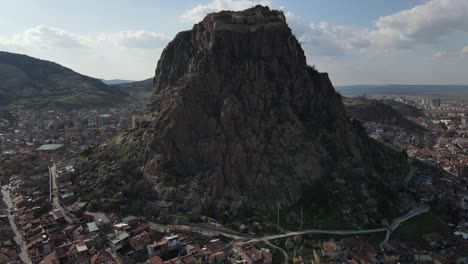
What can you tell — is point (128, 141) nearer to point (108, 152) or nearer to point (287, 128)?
point (108, 152)

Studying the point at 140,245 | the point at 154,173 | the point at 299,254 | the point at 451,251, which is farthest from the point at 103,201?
the point at 451,251

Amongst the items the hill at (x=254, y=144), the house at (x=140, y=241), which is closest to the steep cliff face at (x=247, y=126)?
the hill at (x=254, y=144)

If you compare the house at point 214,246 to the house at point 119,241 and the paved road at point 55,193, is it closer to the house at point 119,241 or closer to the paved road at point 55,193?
the house at point 119,241

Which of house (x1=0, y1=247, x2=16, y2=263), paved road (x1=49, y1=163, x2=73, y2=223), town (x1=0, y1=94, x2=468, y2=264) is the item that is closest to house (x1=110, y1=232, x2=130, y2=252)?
town (x1=0, y1=94, x2=468, y2=264)

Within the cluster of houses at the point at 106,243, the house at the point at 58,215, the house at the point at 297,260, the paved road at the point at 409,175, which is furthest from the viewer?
the paved road at the point at 409,175

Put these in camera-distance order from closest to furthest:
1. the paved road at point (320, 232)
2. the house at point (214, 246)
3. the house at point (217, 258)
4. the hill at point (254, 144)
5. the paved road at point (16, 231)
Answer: the house at point (217, 258) → the house at point (214, 246) → the paved road at point (16, 231) → the paved road at point (320, 232) → the hill at point (254, 144)

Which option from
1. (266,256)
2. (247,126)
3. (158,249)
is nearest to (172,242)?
(158,249)

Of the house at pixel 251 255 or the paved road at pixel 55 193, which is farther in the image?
the paved road at pixel 55 193
